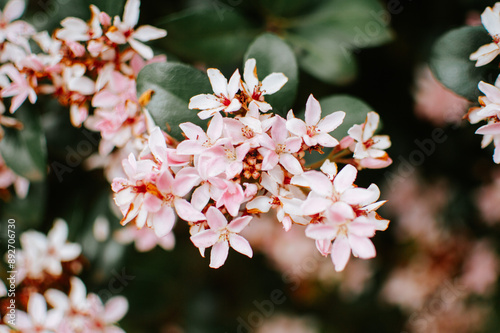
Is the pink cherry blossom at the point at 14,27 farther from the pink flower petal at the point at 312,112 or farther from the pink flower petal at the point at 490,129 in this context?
the pink flower petal at the point at 490,129

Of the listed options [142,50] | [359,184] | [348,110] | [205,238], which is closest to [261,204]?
[205,238]

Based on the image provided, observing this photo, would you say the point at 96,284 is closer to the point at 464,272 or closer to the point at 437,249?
the point at 437,249

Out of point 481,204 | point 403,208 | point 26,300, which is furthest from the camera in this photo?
point 403,208

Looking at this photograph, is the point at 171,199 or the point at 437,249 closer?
the point at 171,199

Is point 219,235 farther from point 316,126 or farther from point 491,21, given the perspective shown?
point 491,21

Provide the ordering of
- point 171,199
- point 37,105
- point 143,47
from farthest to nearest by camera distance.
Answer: point 37,105, point 143,47, point 171,199

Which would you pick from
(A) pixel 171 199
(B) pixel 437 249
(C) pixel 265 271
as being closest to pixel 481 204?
(B) pixel 437 249

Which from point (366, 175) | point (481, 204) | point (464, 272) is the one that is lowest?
point (464, 272)
